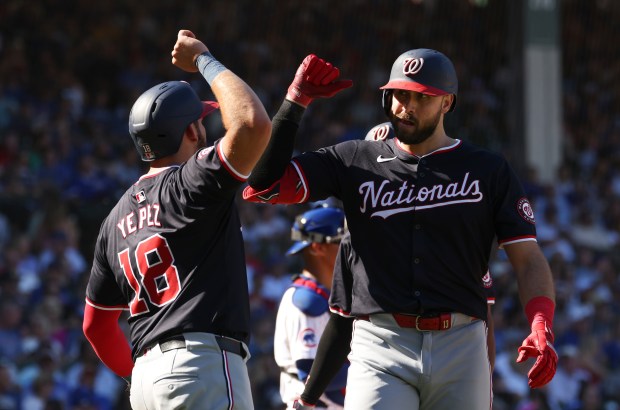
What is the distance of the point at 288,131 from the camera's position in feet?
13.9

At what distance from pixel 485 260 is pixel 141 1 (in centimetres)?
1283

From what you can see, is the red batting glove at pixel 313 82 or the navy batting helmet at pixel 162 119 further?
the red batting glove at pixel 313 82

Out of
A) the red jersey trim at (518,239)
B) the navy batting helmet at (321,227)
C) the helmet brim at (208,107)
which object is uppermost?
the helmet brim at (208,107)

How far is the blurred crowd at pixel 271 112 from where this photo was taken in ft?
34.7

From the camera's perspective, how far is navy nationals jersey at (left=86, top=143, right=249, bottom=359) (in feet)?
12.4

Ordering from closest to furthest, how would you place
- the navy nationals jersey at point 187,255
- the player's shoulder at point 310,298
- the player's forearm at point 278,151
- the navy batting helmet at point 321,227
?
the navy nationals jersey at point 187,255 → the player's forearm at point 278,151 → the player's shoulder at point 310,298 → the navy batting helmet at point 321,227

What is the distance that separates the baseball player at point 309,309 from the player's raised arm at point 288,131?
1332mm

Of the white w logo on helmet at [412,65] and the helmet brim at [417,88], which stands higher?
the white w logo on helmet at [412,65]

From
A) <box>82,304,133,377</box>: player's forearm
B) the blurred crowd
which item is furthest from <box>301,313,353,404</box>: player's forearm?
the blurred crowd

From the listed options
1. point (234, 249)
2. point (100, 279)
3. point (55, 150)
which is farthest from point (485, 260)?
point (55, 150)

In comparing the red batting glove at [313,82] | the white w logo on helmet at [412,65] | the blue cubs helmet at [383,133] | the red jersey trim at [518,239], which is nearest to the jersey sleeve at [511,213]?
the red jersey trim at [518,239]

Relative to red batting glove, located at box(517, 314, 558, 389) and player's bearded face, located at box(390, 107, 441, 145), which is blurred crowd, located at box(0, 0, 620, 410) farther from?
red batting glove, located at box(517, 314, 558, 389)

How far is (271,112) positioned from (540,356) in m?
11.8

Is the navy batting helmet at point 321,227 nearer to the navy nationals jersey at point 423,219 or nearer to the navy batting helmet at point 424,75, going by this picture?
the navy nationals jersey at point 423,219
